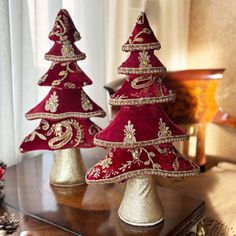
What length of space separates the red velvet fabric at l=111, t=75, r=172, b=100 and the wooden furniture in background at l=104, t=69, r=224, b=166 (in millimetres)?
883

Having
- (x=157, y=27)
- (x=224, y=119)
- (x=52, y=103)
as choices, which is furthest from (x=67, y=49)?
(x=224, y=119)

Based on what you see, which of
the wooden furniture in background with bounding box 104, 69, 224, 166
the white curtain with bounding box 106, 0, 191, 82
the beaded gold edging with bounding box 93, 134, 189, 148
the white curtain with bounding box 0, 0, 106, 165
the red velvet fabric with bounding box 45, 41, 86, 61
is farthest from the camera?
the wooden furniture in background with bounding box 104, 69, 224, 166

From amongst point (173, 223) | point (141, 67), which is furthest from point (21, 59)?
point (173, 223)

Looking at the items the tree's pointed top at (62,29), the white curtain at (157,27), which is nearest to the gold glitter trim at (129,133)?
the tree's pointed top at (62,29)

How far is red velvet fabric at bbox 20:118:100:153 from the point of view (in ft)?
3.20

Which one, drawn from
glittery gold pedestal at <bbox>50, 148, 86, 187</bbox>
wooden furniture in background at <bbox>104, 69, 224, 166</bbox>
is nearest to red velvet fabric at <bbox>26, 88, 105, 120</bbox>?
glittery gold pedestal at <bbox>50, 148, 86, 187</bbox>

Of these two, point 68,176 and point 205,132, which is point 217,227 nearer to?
point 68,176

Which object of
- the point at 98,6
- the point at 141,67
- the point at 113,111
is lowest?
the point at 113,111

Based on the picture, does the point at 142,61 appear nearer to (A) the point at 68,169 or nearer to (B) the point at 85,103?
(B) the point at 85,103

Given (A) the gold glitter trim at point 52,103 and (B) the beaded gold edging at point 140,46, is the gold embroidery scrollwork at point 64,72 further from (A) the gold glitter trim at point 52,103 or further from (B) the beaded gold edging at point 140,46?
(B) the beaded gold edging at point 140,46

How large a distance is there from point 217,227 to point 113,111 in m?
0.52

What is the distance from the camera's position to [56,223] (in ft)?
2.81

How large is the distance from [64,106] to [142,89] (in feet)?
0.84

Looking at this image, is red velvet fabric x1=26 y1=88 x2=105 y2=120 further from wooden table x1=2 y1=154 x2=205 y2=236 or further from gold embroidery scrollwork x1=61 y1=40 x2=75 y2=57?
wooden table x1=2 y1=154 x2=205 y2=236
